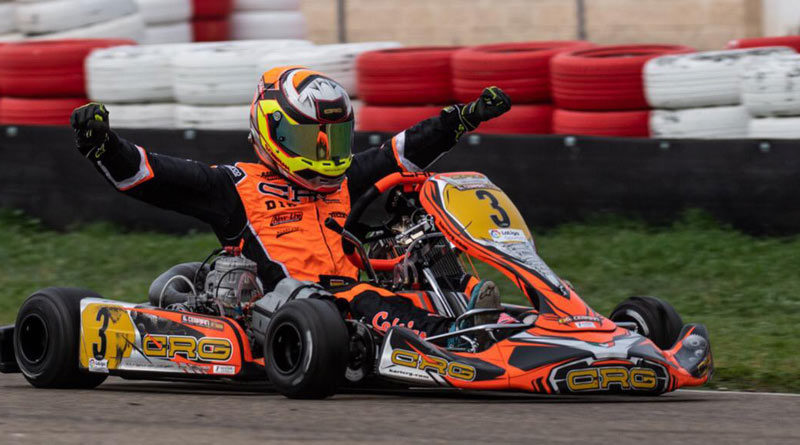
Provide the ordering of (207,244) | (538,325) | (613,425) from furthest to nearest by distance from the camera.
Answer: (207,244) → (538,325) → (613,425)

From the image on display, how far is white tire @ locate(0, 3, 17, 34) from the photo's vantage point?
11.7 meters

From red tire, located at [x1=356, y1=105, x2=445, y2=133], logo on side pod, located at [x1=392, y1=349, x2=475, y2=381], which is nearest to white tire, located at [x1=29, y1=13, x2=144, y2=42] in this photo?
red tire, located at [x1=356, y1=105, x2=445, y2=133]

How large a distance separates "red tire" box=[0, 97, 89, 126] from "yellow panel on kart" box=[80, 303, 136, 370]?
488 cm

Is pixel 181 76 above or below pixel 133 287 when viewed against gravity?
above

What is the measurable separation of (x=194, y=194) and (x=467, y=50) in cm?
401

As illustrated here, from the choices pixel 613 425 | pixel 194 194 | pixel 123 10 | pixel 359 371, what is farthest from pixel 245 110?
pixel 613 425

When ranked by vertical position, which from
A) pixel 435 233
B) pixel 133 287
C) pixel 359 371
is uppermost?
pixel 435 233

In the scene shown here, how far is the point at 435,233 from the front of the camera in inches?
227

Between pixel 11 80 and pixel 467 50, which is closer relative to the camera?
pixel 467 50

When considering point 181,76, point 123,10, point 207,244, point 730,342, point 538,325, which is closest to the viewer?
point 538,325

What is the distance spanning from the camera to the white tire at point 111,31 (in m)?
11.8

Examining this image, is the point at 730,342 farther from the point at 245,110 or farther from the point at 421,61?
the point at 245,110

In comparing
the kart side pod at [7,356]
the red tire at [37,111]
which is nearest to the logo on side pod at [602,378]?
the kart side pod at [7,356]

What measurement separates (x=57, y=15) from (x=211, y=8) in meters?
3.45
